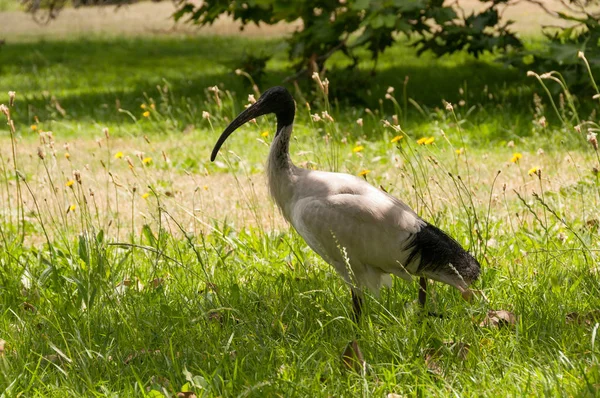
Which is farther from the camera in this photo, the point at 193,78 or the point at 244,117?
the point at 193,78

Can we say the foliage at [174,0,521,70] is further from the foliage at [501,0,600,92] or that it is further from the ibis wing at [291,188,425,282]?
the ibis wing at [291,188,425,282]

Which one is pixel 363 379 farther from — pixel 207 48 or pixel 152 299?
pixel 207 48

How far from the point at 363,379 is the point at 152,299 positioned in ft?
5.00

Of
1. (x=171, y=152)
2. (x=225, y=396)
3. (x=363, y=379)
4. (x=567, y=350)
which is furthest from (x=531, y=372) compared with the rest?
(x=171, y=152)

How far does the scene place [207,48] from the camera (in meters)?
20.5

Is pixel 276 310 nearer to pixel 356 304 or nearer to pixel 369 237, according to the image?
pixel 356 304

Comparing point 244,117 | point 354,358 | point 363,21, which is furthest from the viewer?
point 363,21

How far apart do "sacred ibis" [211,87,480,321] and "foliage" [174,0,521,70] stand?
5309 millimetres

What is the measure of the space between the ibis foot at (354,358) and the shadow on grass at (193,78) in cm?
581

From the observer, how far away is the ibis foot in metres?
3.49

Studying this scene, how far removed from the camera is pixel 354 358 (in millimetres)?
3537

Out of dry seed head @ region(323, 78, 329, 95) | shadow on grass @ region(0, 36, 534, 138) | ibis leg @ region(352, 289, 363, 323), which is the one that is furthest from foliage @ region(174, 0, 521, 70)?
ibis leg @ region(352, 289, 363, 323)

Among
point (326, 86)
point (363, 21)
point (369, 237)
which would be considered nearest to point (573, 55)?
point (363, 21)

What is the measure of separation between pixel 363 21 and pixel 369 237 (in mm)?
6095
